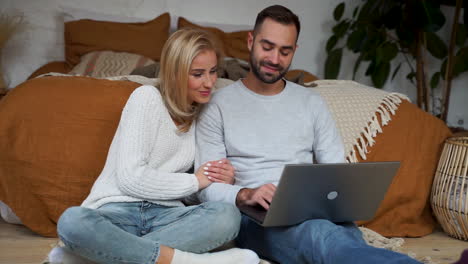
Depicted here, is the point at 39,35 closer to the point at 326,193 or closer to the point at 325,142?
the point at 325,142

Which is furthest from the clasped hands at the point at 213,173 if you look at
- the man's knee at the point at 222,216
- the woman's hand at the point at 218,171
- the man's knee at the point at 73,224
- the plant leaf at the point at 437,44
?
the plant leaf at the point at 437,44

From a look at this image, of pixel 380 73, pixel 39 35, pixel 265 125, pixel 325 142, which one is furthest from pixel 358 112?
pixel 39 35

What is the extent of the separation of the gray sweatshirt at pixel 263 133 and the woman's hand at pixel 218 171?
0.18 ft

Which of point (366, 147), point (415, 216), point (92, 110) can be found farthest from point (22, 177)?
point (415, 216)

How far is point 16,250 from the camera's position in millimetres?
1802

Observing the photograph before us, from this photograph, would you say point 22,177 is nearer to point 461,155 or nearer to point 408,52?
point 461,155

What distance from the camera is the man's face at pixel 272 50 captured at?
1.74m

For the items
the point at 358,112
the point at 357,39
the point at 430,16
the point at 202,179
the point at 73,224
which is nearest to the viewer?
the point at 73,224

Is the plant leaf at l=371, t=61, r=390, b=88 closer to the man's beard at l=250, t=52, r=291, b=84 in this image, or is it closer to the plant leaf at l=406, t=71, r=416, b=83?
the plant leaf at l=406, t=71, r=416, b=83

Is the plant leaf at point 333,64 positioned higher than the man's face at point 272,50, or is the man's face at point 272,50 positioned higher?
the man's face at point 272,50

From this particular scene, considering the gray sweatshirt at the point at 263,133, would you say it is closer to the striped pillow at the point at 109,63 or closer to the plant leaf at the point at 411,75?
the striped pillow at the point at 109,63

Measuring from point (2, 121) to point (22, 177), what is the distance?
0.70 feet

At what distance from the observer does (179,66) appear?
1646mm

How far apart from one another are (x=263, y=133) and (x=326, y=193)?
0.40m
